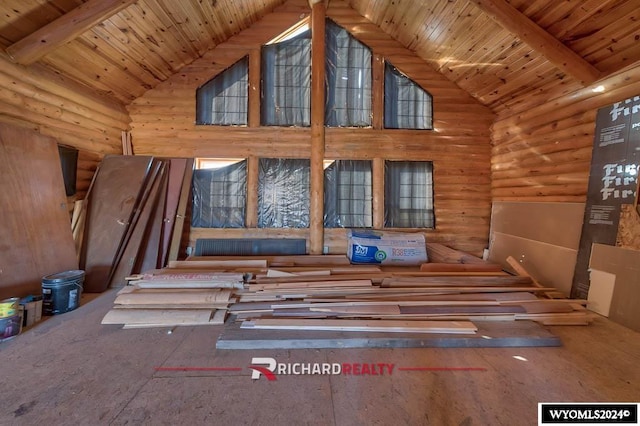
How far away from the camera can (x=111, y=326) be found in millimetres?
2613

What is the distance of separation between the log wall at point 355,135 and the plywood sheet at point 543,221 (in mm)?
531

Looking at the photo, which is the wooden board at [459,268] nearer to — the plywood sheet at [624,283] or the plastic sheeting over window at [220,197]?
the plywood sheet at [624,283]

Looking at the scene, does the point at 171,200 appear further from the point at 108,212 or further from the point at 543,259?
the point at 543,259

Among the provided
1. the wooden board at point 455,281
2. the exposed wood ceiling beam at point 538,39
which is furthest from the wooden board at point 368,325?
the exposed wood ceiling beam at point 538,39

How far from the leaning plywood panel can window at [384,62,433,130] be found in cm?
489

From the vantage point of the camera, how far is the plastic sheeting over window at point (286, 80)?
16.8 feet

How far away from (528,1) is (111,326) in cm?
550

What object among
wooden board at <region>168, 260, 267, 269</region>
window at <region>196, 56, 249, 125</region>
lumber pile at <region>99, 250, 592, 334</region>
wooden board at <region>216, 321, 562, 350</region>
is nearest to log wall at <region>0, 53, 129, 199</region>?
window at <region>196, 56, 249, 125</region>

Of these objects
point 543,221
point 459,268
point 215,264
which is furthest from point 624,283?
point 215,264

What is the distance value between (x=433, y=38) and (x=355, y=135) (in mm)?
1896

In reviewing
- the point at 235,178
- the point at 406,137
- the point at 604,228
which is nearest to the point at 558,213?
the point at 604,228

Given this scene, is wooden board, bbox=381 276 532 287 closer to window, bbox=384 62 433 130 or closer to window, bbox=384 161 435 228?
window, bbox=384 161 435 228

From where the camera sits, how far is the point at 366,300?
2760 mm

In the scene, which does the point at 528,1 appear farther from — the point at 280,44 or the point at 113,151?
the point at 113,151
